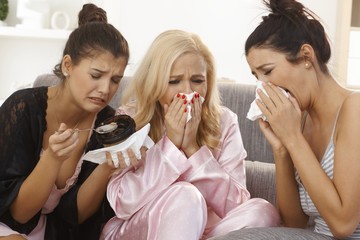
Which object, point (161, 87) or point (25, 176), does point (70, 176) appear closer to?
point (25, 176)

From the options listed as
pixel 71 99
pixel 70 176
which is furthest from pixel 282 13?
pixel 70 176

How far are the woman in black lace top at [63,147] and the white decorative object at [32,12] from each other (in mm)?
1690

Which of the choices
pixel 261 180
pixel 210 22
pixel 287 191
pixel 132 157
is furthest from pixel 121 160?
pixel 210 22

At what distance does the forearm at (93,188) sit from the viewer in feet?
5.49

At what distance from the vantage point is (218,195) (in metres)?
1.71

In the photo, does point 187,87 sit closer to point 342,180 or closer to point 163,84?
point 163,84

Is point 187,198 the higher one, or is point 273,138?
point 273,138

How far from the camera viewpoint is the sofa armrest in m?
2.09

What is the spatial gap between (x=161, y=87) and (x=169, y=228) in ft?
→ 1.70

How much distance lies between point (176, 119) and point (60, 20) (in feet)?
6.84

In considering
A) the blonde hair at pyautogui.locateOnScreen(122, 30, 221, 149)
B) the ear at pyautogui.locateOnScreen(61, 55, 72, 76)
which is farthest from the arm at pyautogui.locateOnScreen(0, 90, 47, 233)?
the blonde hair at pyautogui.locateOnScreen(122, 30, 221, 149)

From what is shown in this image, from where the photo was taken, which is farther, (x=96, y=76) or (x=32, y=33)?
(x=32, y=33)

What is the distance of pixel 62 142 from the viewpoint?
1.51 m

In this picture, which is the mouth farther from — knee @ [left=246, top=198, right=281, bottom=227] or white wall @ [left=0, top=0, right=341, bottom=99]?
white wall @ [left=0, top=0, right=341, bottom=99]
